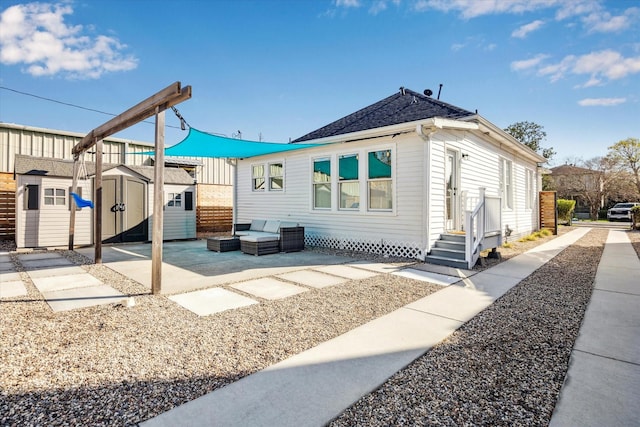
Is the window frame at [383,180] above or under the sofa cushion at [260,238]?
above

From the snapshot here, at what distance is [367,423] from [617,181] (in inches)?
1347

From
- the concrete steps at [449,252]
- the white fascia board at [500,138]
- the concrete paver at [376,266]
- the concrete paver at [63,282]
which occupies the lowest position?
the concrete paver at [63,282]

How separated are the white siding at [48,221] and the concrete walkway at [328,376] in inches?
397

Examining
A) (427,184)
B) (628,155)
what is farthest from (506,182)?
(628,155)

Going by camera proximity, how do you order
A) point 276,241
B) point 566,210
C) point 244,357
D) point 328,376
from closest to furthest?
point 328,376 → point 244,357 → point 276,241 → point 566,210

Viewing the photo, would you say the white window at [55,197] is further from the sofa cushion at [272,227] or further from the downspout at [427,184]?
the downspout at [427,184]

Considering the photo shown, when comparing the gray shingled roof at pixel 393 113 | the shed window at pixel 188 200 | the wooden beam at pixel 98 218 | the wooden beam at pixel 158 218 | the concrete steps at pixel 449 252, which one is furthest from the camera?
the shed window at pixel 188 200

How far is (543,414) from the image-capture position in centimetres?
190

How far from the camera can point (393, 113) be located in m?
8.62

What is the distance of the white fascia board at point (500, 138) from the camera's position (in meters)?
7.76

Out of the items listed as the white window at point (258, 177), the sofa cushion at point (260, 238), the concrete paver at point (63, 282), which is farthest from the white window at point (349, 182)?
the concrete paver at point (63, 282)

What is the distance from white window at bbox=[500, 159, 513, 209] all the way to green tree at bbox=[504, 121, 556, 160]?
1895 cm

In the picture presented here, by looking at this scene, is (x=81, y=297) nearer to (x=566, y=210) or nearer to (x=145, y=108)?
(x=145, y=108)

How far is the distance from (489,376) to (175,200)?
1147 centimetres
